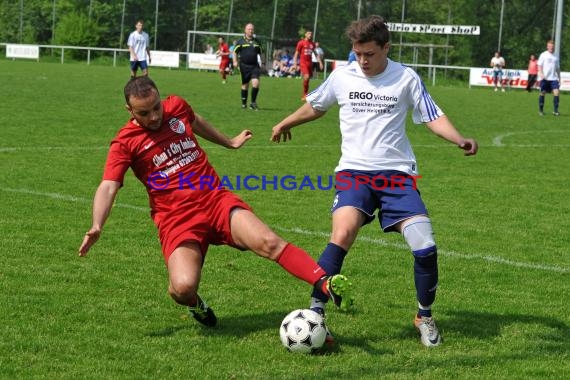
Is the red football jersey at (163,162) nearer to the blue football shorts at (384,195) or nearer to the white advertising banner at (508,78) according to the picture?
the blue football shorts at (384,195)

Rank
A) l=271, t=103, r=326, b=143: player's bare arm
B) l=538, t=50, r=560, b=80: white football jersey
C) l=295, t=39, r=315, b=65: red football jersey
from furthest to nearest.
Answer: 1. l=295, t=39, r=315, b=65: red football jersey
2. l=538, t=50, r=560, b=80: white football jersey
3. l=271, t=103, r=326, b=143: player's bare arm

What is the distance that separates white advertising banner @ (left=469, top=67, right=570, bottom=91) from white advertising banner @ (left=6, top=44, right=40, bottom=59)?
82.5ft

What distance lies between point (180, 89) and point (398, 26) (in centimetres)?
2719

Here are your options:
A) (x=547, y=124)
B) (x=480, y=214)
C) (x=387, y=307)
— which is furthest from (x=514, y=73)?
(x=387, y=307)

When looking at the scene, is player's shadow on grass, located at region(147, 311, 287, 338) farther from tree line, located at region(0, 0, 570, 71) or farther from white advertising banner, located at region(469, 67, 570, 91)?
tree line, located at region(0, 0, 570, 71)

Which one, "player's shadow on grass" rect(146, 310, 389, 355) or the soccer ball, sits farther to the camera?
"player's shadow on grass" rect(146, 310, 389, 355)

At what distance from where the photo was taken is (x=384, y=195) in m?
5.34

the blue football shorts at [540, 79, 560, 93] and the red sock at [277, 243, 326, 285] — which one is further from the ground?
the blue football shorts at [540, 79, 560, 93]

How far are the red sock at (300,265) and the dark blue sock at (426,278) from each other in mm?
567

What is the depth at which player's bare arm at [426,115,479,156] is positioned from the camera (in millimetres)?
5148

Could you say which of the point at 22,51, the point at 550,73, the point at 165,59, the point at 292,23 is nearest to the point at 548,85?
the point at 550,73

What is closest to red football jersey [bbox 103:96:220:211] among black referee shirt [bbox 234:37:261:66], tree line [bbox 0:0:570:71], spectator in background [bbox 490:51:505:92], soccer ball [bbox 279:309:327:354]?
soccer ball [bbox 279:309:327:354]

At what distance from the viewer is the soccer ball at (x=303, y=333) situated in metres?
4.85

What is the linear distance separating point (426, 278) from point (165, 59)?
4699cm
